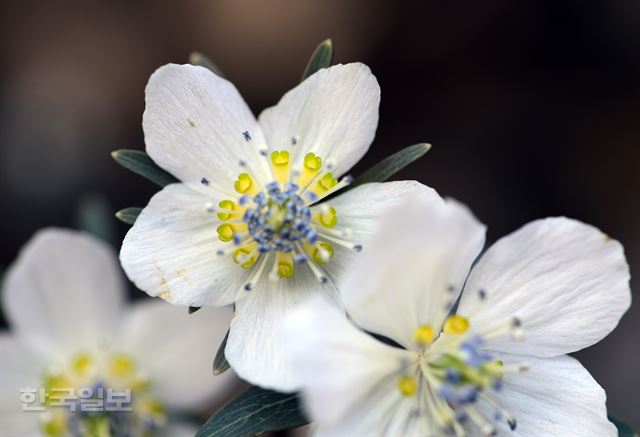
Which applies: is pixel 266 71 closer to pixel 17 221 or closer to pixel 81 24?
pixel 81 24

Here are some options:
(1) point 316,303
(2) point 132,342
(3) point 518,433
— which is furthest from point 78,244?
(3) point 518,433

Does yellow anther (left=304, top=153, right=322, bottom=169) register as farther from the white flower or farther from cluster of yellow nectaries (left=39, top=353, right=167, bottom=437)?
cluster of yellow nectaries (left=39, top=353, right=167, bottom=437)

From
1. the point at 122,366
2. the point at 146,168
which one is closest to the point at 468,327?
the point at 146,168

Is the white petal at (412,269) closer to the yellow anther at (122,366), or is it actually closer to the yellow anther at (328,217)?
the yellow anther at (328,217)

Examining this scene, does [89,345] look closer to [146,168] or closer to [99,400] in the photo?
[99,400]

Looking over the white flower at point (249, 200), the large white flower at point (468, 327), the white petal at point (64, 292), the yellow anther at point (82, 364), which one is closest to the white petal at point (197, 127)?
the white flower at point (249, 200)

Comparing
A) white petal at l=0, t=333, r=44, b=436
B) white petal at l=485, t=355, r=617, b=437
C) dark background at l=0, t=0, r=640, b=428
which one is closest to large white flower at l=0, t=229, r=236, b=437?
white petal at l=0, t=333, r=44, b=436
